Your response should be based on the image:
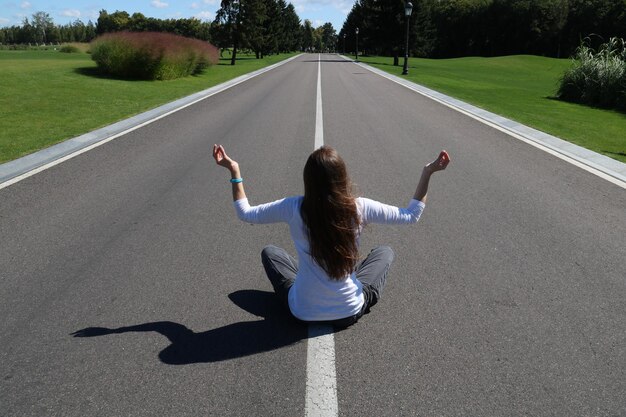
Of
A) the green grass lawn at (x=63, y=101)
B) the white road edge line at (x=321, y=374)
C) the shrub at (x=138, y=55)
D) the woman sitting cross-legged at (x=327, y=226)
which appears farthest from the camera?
the shrub at (x=138, y=55)

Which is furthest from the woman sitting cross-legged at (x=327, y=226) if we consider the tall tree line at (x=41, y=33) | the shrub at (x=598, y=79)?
the tall tree line at (x=41, y=33)

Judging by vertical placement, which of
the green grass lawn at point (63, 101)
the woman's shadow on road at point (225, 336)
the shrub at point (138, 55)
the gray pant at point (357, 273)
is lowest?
the woman's shadow on road at point (225, 336)

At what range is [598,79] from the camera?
70.6 ft

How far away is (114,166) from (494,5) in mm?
116714

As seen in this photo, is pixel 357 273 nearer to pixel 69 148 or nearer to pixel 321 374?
pixel 321 374

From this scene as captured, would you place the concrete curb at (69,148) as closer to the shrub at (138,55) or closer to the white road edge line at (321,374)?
the white road edge line at (321,374)

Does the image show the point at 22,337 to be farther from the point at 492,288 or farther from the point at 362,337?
the point at 492,288

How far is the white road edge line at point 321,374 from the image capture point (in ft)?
9.34

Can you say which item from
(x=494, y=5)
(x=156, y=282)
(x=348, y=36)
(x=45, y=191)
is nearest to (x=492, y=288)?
(x=156, y=282)

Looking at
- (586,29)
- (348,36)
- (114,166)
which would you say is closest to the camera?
(114,166)

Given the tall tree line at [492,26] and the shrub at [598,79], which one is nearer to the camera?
the shrub at [598,79]

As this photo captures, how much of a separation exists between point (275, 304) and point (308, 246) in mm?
940

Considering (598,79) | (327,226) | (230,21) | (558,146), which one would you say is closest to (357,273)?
(327,226)

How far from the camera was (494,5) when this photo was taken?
109m
